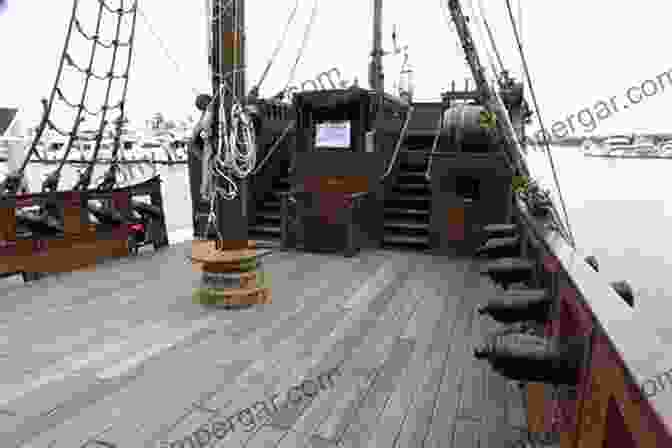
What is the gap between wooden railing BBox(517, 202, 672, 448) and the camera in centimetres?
89

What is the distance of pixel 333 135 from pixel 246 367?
17.1 feet

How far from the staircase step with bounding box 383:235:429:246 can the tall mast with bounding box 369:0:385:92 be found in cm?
414

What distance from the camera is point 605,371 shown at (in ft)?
3.84

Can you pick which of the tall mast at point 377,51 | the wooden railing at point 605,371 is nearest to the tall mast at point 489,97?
the wooden railing at point 605,371

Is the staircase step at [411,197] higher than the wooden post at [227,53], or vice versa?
the wooden post at [227,53]

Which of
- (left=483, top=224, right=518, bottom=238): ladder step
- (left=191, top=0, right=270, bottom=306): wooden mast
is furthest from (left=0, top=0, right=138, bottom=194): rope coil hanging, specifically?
(left=483, top=224, right=518, bottom=238): ladder step

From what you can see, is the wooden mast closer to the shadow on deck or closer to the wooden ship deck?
the wooden ship deck

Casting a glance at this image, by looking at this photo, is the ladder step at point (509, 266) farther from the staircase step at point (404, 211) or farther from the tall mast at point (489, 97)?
the staircase step at point (404, 211)

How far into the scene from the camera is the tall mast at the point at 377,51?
10031 mm

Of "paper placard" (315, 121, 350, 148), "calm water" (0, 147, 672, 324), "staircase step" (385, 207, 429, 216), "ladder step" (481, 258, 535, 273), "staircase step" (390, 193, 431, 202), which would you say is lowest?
"calm water" (0, 147, 672, 324)

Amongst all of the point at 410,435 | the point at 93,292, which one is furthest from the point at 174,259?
the point at 410,435

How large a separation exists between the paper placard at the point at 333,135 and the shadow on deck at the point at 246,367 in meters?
3.18

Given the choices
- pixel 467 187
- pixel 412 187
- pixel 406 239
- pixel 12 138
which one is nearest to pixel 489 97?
pixel 406 239

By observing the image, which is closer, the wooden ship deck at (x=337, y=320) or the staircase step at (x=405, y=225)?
the wooden ship deck at (x=337, y=320)
